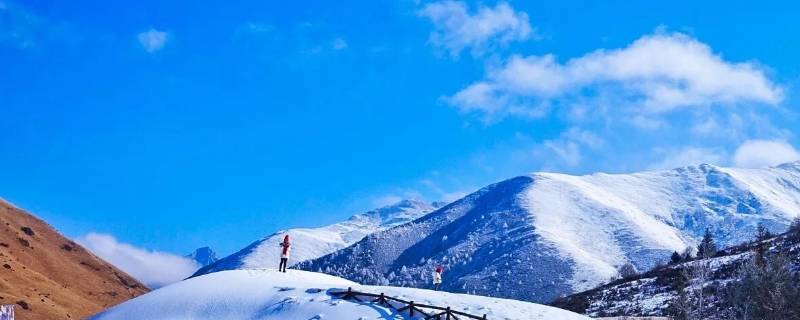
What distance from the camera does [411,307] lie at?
139 feet

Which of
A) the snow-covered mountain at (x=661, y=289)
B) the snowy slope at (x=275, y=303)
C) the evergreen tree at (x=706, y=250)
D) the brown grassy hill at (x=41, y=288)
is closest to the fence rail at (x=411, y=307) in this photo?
the snowy slope at (x=275, y=303)

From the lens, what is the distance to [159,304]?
46.5 m

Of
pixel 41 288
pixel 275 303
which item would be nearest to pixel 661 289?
pixel 275 303

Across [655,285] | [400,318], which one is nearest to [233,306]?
[400,318]

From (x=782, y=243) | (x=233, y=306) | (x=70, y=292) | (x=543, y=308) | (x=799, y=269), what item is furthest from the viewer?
(x=70, y=292)

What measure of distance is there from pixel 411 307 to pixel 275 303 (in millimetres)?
7556

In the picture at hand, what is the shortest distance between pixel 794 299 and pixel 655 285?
64.7 metres

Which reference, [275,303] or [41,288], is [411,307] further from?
[41,288]

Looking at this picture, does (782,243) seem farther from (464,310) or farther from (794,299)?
(464,310)

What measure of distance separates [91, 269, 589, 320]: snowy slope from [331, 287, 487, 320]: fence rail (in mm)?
531

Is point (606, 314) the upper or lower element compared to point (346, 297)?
upper

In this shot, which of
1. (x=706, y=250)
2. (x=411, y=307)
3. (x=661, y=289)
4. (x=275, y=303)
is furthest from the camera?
(x=661, y=289)

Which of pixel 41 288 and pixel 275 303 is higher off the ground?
pixel 41 288

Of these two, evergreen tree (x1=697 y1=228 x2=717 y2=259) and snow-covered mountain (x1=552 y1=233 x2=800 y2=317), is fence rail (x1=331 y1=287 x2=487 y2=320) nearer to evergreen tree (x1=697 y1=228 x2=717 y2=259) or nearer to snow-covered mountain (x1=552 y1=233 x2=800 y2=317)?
evergreen tree (x1=697 y1=228 x2=717 y2=259)
